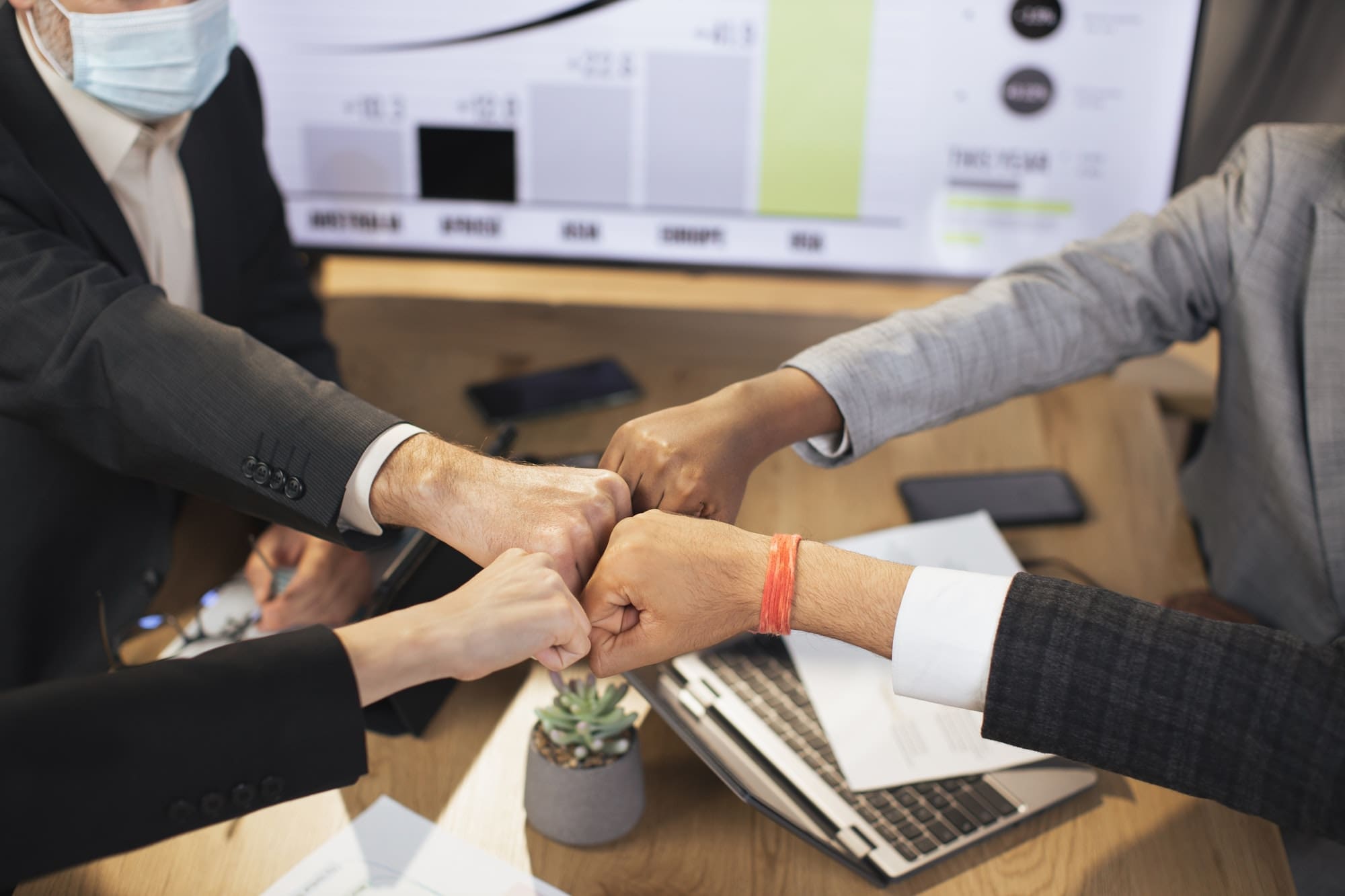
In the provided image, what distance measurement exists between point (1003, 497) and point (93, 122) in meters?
1.22

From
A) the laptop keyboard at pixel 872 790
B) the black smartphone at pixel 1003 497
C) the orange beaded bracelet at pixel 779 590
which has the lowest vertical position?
the laptop keyboard at pixel 872 790

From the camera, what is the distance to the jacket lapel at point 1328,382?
1.18m

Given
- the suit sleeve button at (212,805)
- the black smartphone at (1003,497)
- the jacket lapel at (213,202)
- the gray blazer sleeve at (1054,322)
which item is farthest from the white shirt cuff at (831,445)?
the jacket lapel at (213,202)

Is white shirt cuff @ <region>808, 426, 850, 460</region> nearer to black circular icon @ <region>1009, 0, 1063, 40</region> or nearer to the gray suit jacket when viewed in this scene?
the gray suit jacket

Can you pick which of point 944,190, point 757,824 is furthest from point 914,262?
point 757,824

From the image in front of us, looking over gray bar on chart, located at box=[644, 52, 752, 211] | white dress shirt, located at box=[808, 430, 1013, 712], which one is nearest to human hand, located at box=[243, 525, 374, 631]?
white dress shirt, located at box=[808, 430, 1013, 712]

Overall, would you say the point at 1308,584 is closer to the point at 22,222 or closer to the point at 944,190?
the point at 944,190

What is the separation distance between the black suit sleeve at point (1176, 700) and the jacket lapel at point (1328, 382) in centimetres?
35

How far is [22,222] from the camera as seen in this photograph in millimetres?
1167

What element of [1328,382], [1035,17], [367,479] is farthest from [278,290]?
[1328,382]

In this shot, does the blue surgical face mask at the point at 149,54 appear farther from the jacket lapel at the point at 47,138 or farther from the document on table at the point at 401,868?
the document on table at the point at 401,868

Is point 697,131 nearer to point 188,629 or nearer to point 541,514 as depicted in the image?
point 541,514

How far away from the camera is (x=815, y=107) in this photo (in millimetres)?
1770

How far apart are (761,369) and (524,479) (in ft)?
2.57
